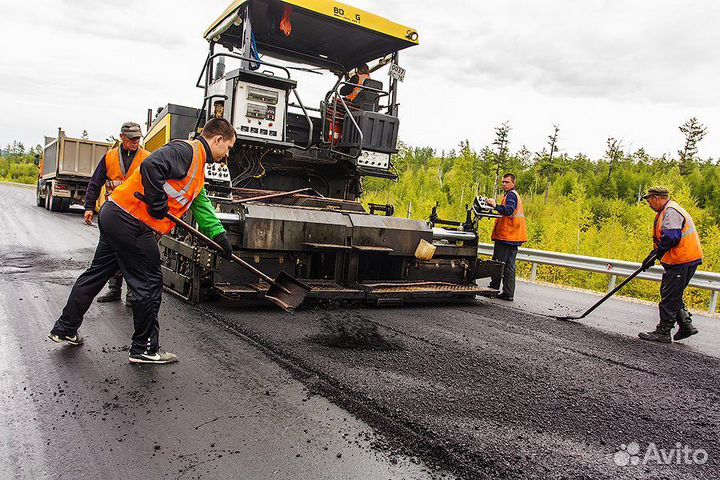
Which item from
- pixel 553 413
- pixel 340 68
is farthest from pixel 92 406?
pixel 340 68

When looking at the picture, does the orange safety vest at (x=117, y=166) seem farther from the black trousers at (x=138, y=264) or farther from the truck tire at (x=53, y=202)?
the truck tire at (x=53, y=202)

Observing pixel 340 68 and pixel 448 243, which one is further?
pixel 340 68

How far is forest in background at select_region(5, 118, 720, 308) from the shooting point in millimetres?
22234

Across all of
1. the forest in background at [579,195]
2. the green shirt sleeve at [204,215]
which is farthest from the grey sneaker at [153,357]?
the forest in background at [579,195]

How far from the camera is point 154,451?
7.75 feet

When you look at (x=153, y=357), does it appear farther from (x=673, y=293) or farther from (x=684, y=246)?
(x=684, y=246)

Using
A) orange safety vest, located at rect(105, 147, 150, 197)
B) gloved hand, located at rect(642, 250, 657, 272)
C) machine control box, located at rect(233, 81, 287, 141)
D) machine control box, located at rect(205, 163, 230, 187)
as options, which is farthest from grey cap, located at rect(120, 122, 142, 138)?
gloved hand, located at rect(642, 250, 657, 272)

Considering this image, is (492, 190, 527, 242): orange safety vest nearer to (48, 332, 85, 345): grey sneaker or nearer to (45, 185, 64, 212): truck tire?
(48, 332, 85, 345): grey sneaker

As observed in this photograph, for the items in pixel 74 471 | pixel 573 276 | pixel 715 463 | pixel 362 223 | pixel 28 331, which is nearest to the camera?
pixel 74 471

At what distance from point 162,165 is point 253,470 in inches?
77.4

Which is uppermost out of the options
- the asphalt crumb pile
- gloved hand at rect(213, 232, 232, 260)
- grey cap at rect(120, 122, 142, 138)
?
grey cap at rect(120, 122, 142, 138)

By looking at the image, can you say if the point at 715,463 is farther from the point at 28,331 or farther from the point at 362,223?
the point at 28,331

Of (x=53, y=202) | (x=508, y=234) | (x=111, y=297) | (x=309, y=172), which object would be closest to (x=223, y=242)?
(x=111, y=297)
